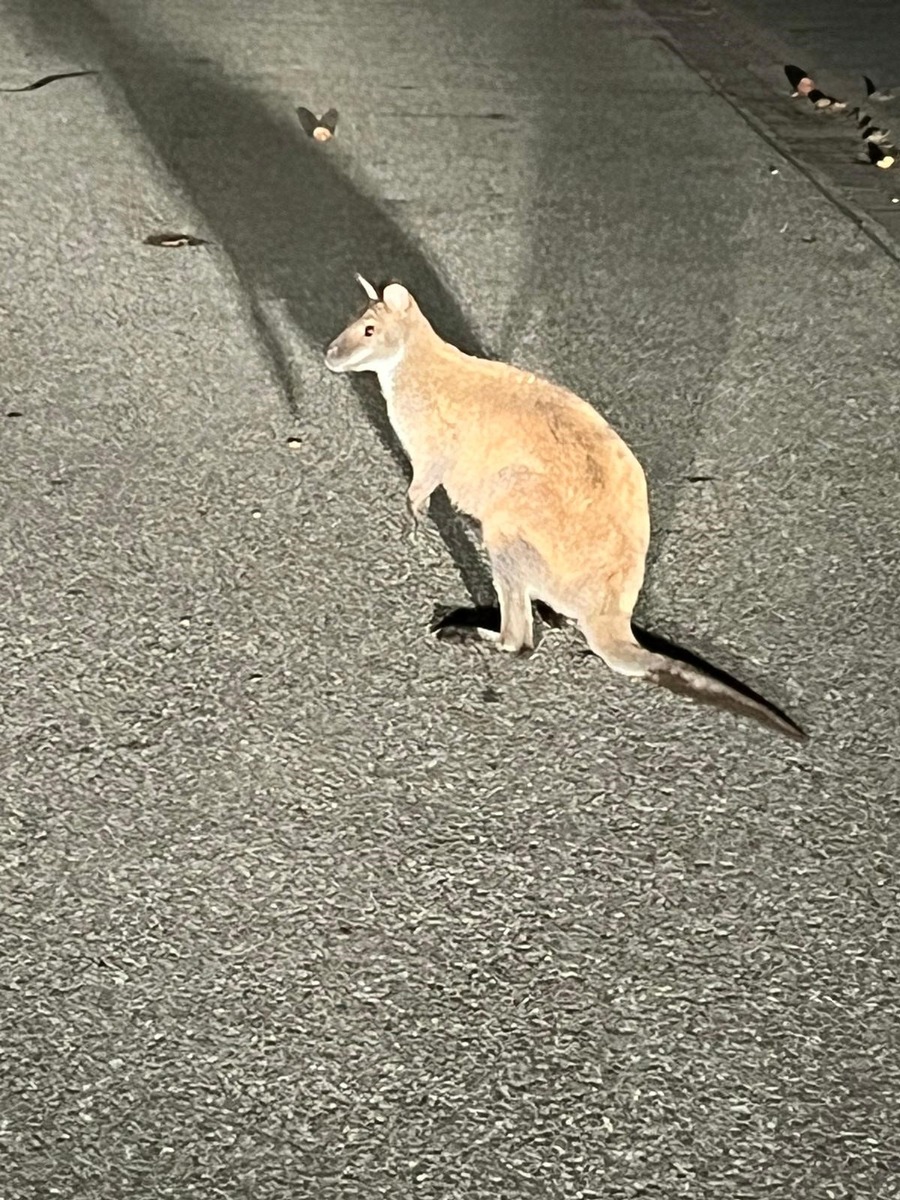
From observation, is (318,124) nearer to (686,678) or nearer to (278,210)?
(278,210)

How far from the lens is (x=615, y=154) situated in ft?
16.3

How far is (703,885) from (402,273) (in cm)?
234

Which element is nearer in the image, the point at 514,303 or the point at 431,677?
the point at 431,677

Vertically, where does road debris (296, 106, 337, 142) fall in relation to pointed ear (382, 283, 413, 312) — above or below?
below

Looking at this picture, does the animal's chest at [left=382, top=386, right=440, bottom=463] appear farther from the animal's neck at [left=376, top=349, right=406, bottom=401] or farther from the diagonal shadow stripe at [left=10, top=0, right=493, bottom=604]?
the diagonal shadow stripe at [left=10, top=0, right=493, bottom=604]

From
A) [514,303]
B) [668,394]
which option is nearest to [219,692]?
[668,394]

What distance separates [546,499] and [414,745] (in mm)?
453

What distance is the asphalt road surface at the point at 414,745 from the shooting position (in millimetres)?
1827

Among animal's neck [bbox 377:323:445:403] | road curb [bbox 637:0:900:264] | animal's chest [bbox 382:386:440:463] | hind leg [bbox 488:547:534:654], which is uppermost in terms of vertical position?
animal's neck [bbox 377:323:445:403]

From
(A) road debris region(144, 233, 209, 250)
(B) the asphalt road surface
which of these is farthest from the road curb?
(A) road debris region(144, 233, 209, 250)

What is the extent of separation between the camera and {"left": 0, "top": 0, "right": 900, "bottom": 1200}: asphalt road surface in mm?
1827

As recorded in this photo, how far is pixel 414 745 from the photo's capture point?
238 cm

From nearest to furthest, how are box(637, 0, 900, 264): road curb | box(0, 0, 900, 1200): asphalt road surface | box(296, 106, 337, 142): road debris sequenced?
box(0, 0, 900, 1200): asphalt road surface
box(637, 0, 900, 264): road curb
box(296, 106, 337, 142): road debris

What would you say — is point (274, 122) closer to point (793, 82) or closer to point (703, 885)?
point (793, 82)
